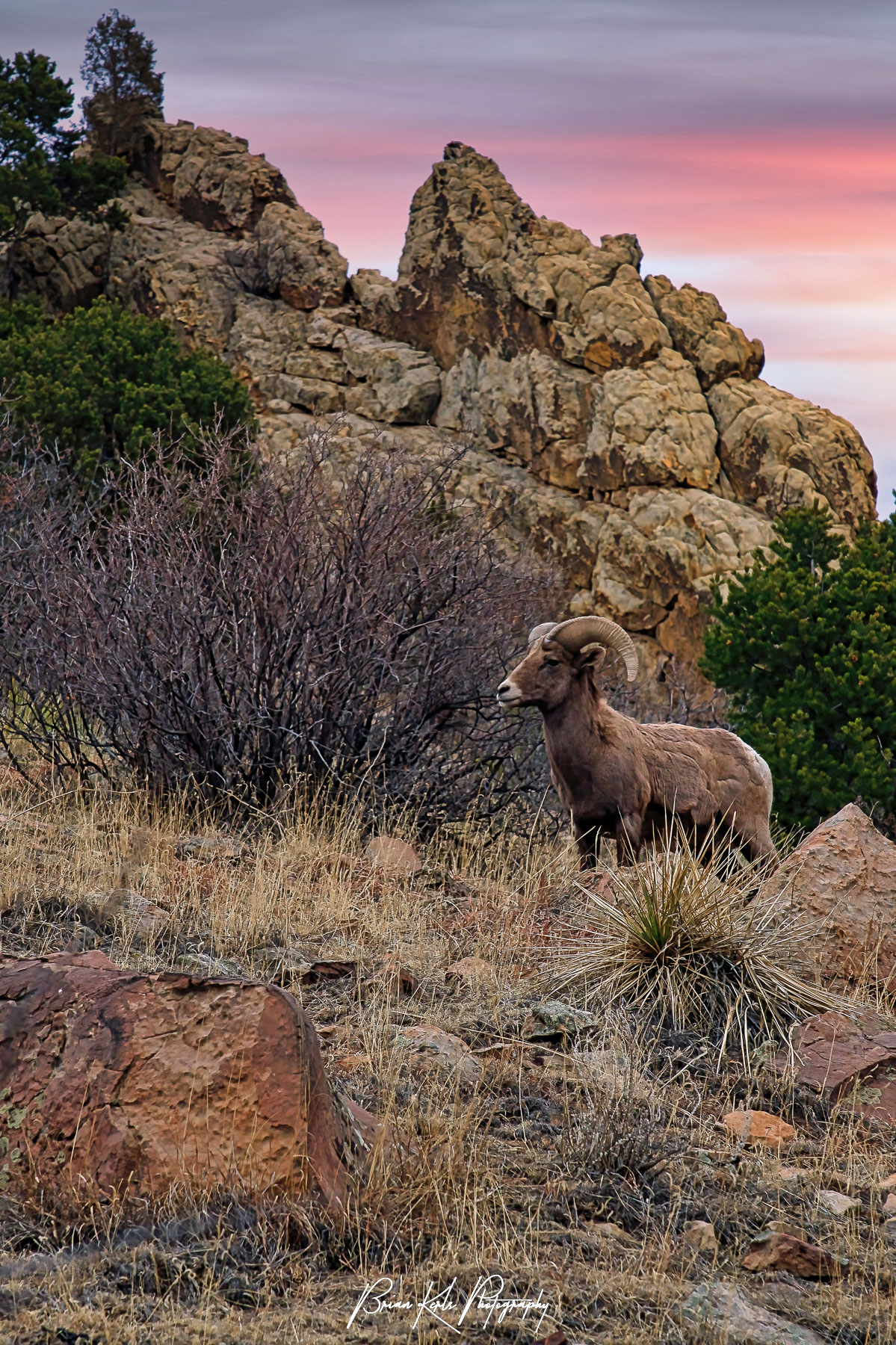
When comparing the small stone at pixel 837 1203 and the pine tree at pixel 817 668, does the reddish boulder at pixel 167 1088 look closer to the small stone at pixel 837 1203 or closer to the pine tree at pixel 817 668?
the small stone at pixel 837 1203

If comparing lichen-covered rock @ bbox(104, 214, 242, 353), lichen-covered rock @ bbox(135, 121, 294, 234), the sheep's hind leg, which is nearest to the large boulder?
the sheep's hind leg

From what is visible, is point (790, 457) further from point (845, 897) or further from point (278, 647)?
point (845, 897)

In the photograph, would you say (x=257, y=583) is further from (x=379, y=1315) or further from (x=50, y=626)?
(x=379, y=1315)

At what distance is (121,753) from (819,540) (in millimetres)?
9604

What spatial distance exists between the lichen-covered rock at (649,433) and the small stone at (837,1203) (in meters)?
26.3

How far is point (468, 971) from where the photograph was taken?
19.7 ft

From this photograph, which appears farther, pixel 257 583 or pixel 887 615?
pixel 887 615

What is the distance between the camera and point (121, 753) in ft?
31.0

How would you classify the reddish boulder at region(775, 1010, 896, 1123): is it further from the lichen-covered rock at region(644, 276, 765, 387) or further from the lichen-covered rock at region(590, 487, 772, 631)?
the lichen-covered rock at region(644, 276, 765, 387)

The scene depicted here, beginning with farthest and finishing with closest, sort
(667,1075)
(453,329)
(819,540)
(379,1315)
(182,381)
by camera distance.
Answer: (453,329)
(182,381)
(819,540)
(667,1075)
(379,1315)

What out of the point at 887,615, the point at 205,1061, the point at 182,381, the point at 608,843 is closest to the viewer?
the point at 205,1061

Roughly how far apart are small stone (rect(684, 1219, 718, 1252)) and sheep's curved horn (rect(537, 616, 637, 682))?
385cm

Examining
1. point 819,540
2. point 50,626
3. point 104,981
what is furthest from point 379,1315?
point 819,540

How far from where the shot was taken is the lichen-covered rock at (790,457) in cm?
2972
